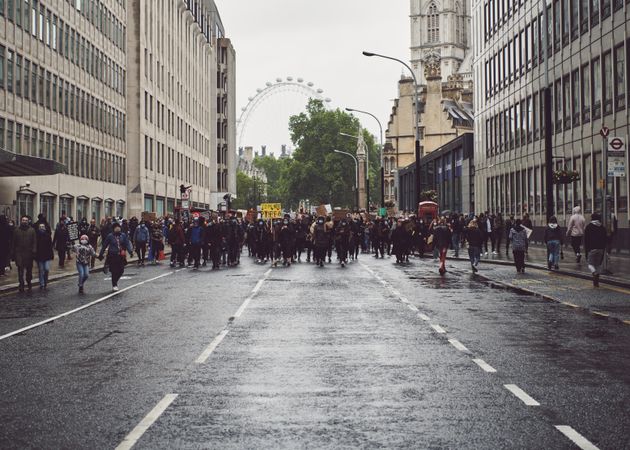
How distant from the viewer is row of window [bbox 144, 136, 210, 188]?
71750 millimetres

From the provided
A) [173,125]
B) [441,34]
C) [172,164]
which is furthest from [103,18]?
[441,34]

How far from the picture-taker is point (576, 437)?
6809mm

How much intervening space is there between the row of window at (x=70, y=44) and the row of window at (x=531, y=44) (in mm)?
24223

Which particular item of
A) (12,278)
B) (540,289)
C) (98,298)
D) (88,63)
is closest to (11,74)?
(88,63)

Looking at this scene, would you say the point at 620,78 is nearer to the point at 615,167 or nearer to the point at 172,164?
the point at 615,167

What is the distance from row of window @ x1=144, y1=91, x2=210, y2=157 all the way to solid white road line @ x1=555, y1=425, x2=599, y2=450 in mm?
64945

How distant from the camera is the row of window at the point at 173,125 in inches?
2822

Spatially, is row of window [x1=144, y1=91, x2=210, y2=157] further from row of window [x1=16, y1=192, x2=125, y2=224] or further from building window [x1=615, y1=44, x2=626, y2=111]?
building window [x1=615, y1=44, x2=626, y2=111]

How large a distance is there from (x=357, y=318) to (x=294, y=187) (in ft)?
389

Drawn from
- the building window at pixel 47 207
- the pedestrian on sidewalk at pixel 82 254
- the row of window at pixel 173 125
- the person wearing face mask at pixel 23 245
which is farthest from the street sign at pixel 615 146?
the row of window at pixel 173 125

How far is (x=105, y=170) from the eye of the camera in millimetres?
61062

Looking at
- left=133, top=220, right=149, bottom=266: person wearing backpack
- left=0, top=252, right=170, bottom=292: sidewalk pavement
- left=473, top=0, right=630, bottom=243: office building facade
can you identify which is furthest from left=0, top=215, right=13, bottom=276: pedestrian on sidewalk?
left=473, top=0, right=630, bottom=243: office building facade

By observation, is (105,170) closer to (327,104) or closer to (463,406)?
(463,406)

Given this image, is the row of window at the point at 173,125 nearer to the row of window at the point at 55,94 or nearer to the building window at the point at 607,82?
the row of window at the point at 55,94
